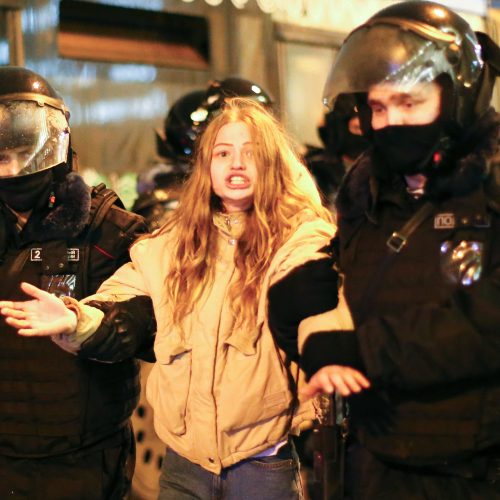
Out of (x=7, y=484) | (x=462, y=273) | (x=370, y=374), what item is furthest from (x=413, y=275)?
(x=7, y=484)

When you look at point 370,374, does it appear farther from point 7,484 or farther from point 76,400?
point 7,484

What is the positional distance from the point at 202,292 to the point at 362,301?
33.2 inches

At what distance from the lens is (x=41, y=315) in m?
3.12

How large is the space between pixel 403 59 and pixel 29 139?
1.78 meters

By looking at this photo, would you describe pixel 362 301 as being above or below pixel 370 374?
above

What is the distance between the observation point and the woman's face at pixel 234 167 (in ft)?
10.9

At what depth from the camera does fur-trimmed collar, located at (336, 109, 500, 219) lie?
249cm

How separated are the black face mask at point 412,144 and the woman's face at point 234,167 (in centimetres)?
85

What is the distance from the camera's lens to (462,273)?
2.41m

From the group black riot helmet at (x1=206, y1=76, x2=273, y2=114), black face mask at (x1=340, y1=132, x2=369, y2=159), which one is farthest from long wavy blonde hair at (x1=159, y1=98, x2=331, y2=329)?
black face mask at (x1=340, y1=132, x2=369, y2=159)

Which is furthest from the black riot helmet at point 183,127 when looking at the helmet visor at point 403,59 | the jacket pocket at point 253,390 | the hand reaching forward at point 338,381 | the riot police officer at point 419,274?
the hand reaching forward at point 338,381

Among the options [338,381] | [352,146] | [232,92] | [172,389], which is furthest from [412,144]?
[352,146]

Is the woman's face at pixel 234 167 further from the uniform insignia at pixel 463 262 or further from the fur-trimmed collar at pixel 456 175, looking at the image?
the uniform insignia at pixel 463 262

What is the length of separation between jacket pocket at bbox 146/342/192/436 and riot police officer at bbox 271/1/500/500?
620 mm
